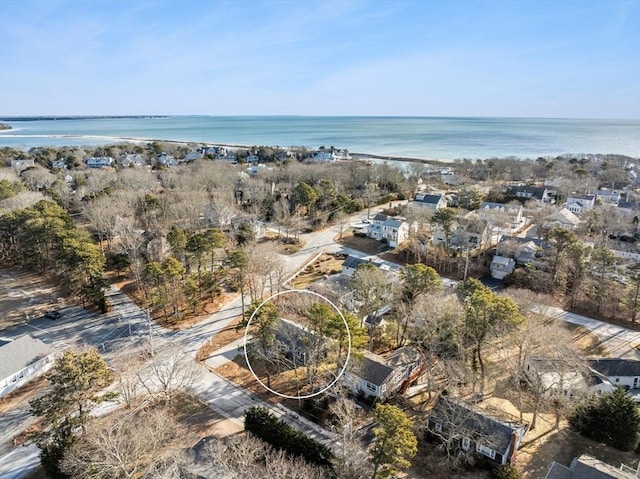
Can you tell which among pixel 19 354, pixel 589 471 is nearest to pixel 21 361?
pixel 19 354

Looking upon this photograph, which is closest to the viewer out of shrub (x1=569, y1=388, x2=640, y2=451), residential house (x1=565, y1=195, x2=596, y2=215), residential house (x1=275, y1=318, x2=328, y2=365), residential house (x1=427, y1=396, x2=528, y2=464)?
residential house (x1=427, y1=396, x2=528, y2=464)

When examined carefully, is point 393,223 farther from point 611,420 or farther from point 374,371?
point 611,420

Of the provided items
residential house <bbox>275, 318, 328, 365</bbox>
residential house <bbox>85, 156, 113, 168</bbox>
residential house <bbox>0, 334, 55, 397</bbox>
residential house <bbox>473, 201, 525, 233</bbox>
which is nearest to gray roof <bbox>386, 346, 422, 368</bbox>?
residential house <bbox>275, 318, 328, 365</bbox>

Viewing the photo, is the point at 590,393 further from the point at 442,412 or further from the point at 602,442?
the point at 442,412

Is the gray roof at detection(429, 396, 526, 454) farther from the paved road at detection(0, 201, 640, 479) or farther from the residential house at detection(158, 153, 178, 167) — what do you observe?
the residential house at detection(158, 153, 178, 167)

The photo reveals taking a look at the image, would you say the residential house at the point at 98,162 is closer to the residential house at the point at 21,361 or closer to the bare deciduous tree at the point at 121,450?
the residential house at the point at 21,361

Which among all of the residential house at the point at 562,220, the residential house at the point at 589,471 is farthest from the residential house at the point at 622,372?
the residential house at the point at 562,220

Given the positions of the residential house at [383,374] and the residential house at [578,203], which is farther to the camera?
the residential house at [578,203]
